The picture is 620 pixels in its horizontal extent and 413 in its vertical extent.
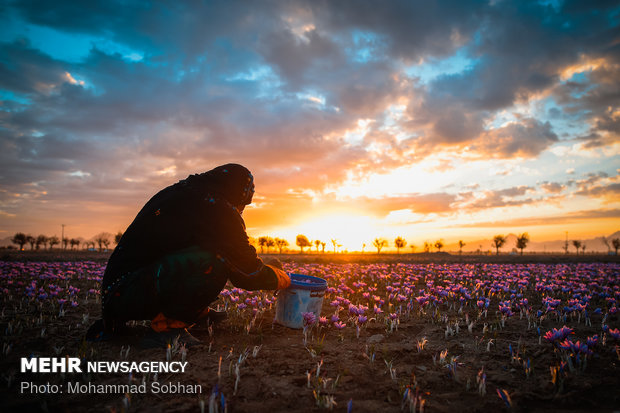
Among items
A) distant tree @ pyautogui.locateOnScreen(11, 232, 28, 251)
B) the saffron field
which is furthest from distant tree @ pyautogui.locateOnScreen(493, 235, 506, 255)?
distant tree @ pyautogui.locateOnScreen(11, 232, 28, 251)

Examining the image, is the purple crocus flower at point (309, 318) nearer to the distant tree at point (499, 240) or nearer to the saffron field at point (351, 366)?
the saffron field at point (351, 366)

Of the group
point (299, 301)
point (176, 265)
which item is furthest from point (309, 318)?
point (176, 265)

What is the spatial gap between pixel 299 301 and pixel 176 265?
1971 millimetres

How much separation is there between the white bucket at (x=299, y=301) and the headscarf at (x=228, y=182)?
1691 millimetres

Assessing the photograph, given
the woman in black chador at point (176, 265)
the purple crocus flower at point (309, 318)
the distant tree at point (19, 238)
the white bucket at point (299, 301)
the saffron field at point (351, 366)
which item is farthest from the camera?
the distant tree at point (19, 238)

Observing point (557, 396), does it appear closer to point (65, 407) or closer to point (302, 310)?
point (302, 310)

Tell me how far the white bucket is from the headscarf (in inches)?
66.6

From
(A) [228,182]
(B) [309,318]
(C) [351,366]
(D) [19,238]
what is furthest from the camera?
(D) [19,238]

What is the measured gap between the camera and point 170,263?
3709 millimetres

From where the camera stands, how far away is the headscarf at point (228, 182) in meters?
4.39

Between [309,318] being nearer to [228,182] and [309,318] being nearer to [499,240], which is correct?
[228,182]

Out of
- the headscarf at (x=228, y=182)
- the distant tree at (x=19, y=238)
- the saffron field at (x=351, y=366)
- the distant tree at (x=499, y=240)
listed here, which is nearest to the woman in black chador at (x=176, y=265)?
the headscarf at (x=228, y=182)

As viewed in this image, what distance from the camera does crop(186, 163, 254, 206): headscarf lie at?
4.39 m

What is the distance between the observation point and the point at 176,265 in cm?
371
